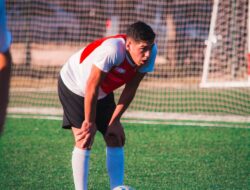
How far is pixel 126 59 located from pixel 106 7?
1291cm

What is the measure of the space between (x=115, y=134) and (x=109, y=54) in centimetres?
76

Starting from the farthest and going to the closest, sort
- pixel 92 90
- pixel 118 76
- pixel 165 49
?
pixel 165 49 < pixel 118 76 < pixel 92 90

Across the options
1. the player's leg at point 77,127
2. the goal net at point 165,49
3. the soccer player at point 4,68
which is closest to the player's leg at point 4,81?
the soccer player at point 4,68

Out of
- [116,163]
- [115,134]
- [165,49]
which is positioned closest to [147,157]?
[116,163]

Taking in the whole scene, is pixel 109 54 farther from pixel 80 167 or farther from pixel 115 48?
pixel 80 167

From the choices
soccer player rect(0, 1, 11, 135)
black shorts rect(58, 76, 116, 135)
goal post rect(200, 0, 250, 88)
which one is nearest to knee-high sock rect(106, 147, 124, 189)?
black shorts rect(58, 76, 116, 135)

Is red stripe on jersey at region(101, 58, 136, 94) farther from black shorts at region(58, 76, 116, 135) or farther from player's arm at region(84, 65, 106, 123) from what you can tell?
player's arm at region(84, 65, 106, 123)

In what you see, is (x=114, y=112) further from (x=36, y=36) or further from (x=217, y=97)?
(x=36, y=36)

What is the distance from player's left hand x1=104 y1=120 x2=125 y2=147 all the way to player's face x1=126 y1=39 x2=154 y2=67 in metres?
0.58

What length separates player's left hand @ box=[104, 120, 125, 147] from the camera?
4.75 m

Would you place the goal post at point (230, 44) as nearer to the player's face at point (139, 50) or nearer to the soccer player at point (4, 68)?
the player's face at point (139, 50)

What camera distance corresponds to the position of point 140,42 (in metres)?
4.43

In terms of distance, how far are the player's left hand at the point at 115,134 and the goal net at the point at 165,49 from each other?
19.8ft

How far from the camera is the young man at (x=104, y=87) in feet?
14.4
